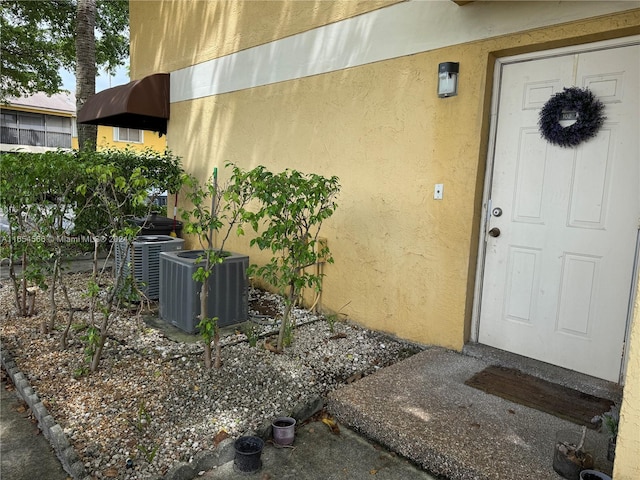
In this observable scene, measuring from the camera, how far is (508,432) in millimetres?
2562

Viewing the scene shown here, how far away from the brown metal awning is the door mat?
6311 millimetres

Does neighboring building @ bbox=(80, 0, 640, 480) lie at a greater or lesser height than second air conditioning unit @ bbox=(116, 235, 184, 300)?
greater

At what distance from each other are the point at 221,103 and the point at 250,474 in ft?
17.1

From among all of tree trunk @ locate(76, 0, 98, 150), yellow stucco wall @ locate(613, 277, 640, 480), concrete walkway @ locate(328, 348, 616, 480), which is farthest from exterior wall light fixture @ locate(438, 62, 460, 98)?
tree trunk @ locate(76, 0, 98, 150)

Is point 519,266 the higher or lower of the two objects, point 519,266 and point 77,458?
the higher

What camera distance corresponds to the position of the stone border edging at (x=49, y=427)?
2275mm

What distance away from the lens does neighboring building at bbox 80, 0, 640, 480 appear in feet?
9.96

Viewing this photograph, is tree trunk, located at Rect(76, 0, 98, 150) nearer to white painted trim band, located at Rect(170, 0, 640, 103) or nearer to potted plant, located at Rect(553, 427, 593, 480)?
white painted trim band, located at Rect(170, 0, 640, 103)

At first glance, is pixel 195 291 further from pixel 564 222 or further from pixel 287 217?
pixel 564 222

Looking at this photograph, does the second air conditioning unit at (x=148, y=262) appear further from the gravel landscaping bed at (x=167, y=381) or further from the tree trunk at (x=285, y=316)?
the tree trunk at (x=285, y=316)

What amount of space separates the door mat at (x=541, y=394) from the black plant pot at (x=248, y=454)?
1.61 m

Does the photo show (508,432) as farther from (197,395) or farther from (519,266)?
(197,395)

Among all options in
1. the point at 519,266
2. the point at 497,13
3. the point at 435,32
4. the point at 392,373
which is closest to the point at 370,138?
the point at 435,32

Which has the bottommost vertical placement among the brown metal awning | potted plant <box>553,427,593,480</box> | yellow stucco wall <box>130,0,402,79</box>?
potted plant <box>553,427,593,480</box>
